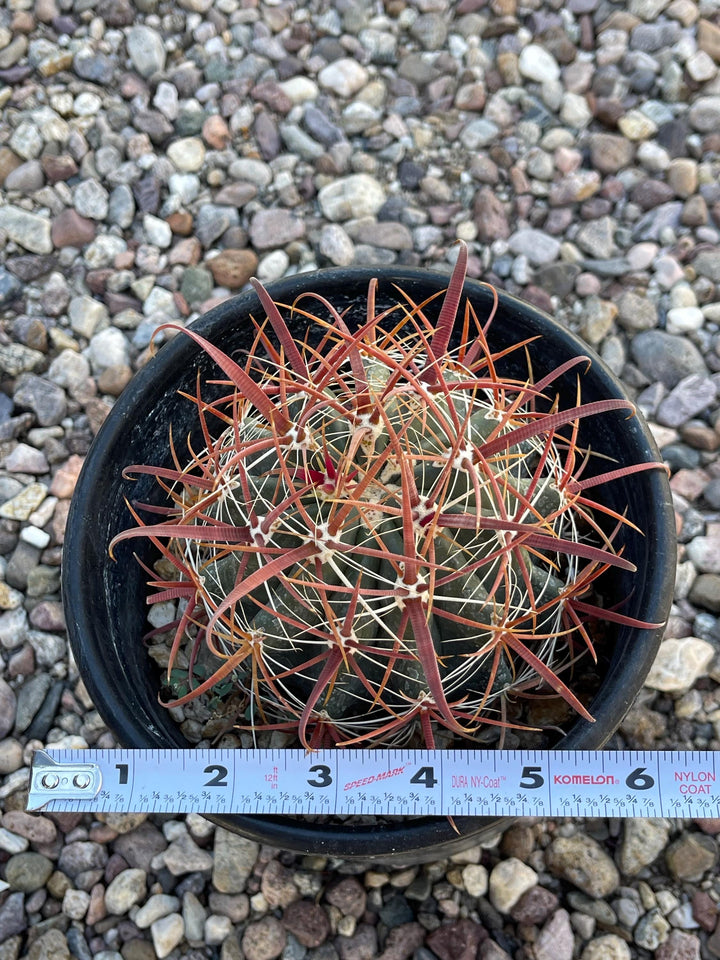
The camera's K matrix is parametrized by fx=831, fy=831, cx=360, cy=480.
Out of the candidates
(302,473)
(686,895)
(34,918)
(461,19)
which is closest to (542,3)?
(461,19)

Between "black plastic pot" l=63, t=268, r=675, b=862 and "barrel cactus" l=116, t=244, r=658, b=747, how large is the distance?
2.0 inches

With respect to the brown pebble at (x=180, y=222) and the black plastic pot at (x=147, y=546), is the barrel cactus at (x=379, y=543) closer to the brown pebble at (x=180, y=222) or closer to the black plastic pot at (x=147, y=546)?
the black plastic pot at (x=147, y=546)

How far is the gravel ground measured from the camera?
1.12 m

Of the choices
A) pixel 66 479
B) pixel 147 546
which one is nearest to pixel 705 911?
pixel 147 546

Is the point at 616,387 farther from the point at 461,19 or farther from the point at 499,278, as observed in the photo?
the point at 461,19

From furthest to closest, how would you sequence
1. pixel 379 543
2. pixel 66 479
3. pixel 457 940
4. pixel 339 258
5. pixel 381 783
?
pixel 339 258, pixel 66 479, pixel 457 940, pixel 381 783, pixel 379 543

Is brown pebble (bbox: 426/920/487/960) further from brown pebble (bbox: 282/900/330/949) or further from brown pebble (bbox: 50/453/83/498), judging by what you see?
brown pebble (bbox: 50/453/83/498)

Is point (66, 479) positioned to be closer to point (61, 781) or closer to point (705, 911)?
point (61, 781)

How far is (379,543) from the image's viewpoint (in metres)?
0.77

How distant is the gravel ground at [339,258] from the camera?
1.12m

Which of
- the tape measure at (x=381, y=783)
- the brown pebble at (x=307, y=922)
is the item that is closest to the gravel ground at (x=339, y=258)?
the brown pebble at (x=307, y=922)

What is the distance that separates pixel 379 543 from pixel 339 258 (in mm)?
919

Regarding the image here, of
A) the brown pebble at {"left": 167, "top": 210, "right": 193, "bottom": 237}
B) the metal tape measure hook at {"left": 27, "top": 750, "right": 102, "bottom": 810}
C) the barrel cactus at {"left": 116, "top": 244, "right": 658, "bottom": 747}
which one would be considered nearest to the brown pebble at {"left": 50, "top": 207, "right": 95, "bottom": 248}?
the brown pebble at {"left": 167, "top": 210, "right": 193, "bottom": 237}

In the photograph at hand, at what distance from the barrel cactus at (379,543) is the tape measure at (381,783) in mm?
49
